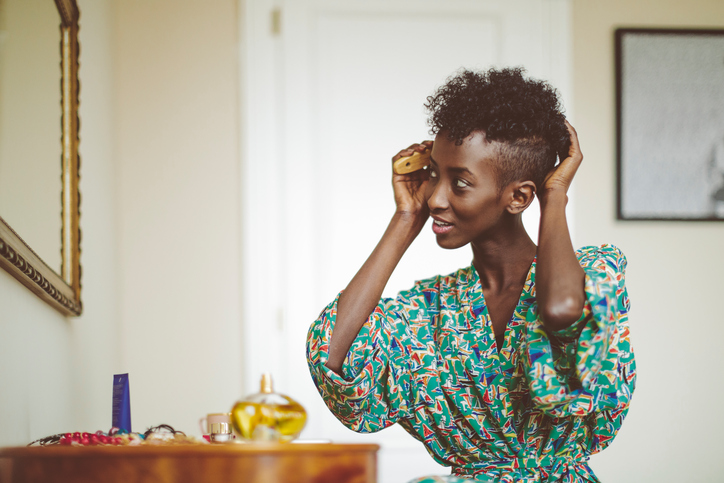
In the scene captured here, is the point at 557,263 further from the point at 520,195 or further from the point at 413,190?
the point at 413,190

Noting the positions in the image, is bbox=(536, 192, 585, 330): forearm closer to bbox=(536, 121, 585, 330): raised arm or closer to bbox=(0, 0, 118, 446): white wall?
bbox=(536, 121, 585, 330): raised arm

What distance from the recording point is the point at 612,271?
1169mm

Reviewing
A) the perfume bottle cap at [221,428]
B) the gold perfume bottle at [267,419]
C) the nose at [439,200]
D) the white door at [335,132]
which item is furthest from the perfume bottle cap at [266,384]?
the white door at [335,132]

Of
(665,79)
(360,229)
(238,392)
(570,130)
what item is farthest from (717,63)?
(238,392)

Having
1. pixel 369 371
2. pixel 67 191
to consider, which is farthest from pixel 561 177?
pixel 67 191

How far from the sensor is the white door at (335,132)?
2494 millimetres

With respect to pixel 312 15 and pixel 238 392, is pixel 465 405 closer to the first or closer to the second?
pixel 238 392

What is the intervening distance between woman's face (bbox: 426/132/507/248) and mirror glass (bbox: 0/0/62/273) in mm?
711

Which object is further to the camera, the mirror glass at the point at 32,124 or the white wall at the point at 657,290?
the white wall at the point at 657,290

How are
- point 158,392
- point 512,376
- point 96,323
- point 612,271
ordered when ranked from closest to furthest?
point 612,271 < point 512,376 < point 96,323 < point 158,392

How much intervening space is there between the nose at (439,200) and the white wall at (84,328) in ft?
2.35

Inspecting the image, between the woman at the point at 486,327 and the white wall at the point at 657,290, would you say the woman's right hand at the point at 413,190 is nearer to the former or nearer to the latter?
the woman at the point at 486,327

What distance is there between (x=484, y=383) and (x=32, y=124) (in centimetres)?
95

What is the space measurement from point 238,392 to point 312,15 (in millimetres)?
1372
